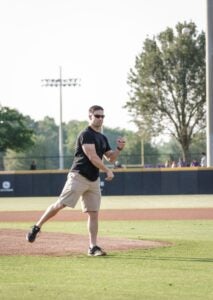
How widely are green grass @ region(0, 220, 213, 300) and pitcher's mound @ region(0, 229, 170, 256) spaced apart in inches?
14.8

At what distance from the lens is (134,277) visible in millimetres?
8594

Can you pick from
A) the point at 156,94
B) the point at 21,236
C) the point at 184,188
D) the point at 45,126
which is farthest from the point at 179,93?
the point at 45,126

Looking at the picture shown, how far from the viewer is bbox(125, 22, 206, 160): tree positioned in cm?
5278

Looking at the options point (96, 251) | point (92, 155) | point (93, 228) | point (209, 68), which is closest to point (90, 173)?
point (92, 155)

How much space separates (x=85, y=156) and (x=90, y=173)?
0.22 m

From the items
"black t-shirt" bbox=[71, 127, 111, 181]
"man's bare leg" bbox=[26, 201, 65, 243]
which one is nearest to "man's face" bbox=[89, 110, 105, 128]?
"black t-shirt" bbox=[71, 127, 111, 181]

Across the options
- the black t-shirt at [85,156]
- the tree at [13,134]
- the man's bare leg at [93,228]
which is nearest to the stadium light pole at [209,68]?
the man's bare leg at [93,228]

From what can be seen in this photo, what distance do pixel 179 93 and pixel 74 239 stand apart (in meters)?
41.2

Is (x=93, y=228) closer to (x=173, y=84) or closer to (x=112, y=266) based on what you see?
(x=112, y=266)

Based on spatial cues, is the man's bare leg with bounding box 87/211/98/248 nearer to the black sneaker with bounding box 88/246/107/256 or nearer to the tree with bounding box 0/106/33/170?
the black sneaker with bounding box 88/246/107/256

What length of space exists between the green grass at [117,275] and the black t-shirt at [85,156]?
1.02m

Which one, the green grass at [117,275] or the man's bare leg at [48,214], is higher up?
the man's bare leg at [48,214]

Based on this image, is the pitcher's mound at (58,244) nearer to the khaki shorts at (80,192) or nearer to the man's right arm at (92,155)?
the khaki shorts at (80,192)

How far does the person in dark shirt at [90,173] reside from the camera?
10.4 meters
